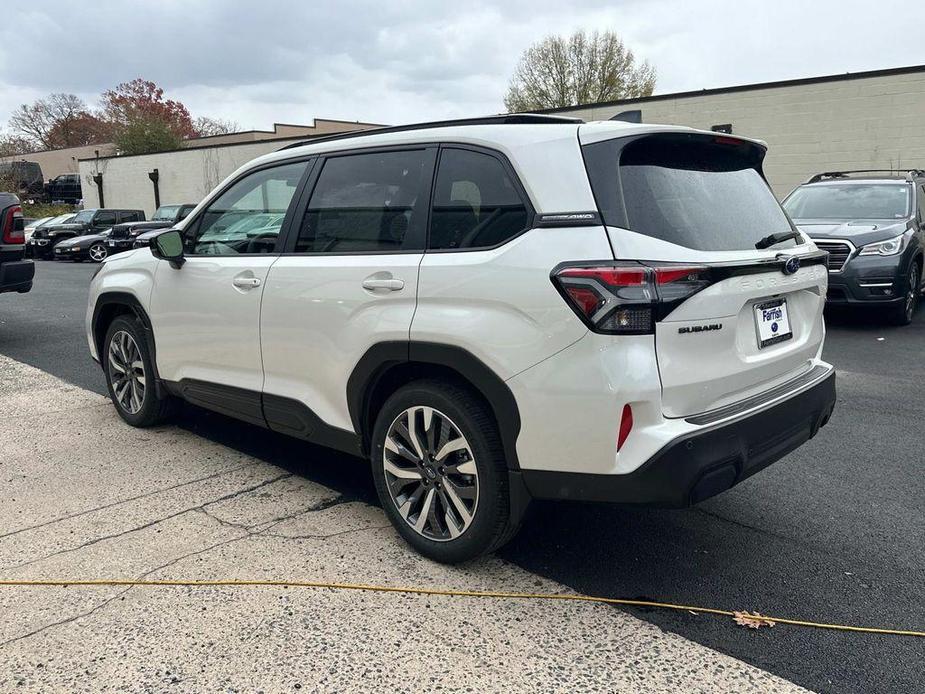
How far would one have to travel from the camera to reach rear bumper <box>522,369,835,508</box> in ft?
8.58

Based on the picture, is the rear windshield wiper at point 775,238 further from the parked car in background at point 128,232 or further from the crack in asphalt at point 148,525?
the parked car in background at point 128,232

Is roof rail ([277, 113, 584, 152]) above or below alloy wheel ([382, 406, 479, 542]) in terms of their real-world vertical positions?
above

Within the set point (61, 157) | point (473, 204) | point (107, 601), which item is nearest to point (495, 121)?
point (473, 204)

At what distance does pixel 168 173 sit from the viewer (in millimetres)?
34000

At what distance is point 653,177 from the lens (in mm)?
2912

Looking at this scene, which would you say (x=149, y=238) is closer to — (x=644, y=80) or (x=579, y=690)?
(x=579, y=690)

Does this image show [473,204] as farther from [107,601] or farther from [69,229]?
[69,229]

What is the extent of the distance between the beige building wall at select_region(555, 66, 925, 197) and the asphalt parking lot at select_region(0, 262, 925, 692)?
43.4 feet

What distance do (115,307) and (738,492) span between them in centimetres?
423

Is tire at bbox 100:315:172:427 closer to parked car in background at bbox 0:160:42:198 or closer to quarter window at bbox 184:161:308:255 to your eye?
quarter window at bbox 184:161:308:255

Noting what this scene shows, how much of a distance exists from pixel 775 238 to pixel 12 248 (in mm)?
8134

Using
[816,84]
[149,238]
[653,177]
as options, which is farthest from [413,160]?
Result: [816,84]

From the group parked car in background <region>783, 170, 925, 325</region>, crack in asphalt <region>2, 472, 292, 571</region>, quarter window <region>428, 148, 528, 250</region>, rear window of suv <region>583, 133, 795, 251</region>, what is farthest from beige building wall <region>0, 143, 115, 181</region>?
rear window of suv <region>583, 133, 795, 251</region>

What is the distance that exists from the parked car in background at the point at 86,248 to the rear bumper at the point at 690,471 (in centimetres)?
2406
